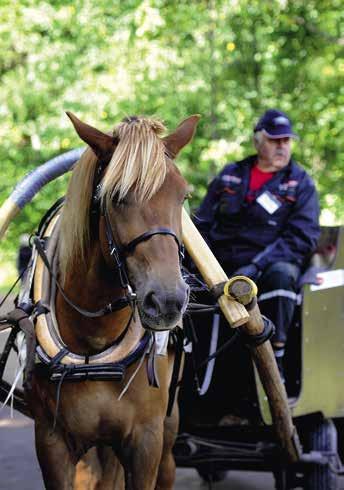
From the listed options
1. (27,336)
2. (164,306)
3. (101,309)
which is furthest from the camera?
(27,336)

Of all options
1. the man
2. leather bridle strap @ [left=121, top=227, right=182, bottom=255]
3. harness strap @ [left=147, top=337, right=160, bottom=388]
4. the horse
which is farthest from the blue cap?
leather bridle strap @ [left=121, top=227, right=182, bottom=255]

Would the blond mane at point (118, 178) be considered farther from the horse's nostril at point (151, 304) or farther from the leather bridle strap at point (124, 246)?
the horse's nostril at point (151, 304)

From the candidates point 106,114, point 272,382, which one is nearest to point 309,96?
point 106,114

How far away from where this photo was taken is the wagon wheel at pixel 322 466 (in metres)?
5.32

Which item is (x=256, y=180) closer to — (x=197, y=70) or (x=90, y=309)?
(x=90, y=309)

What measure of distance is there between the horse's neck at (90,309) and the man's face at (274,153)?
1870mm

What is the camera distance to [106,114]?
13.9 metres

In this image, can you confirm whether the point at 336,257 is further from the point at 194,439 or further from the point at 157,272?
the point at 157,272

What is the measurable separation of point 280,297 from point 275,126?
1.04 meters

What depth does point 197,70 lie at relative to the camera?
45.4 ft

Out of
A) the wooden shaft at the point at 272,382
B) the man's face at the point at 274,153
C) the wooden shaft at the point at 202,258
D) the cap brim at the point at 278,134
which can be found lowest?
the wooden shaft at the point at 272,382

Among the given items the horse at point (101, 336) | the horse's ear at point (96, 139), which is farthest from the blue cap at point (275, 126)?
the horse's ear at point (96, 139)

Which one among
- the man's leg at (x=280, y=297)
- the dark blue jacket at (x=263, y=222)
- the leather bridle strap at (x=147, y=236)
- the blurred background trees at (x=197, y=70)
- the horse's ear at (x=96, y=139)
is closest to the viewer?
the leather bridle strap at (x=147, y=236)

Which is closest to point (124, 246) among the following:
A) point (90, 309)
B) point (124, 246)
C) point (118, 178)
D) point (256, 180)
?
point (124, 246)
